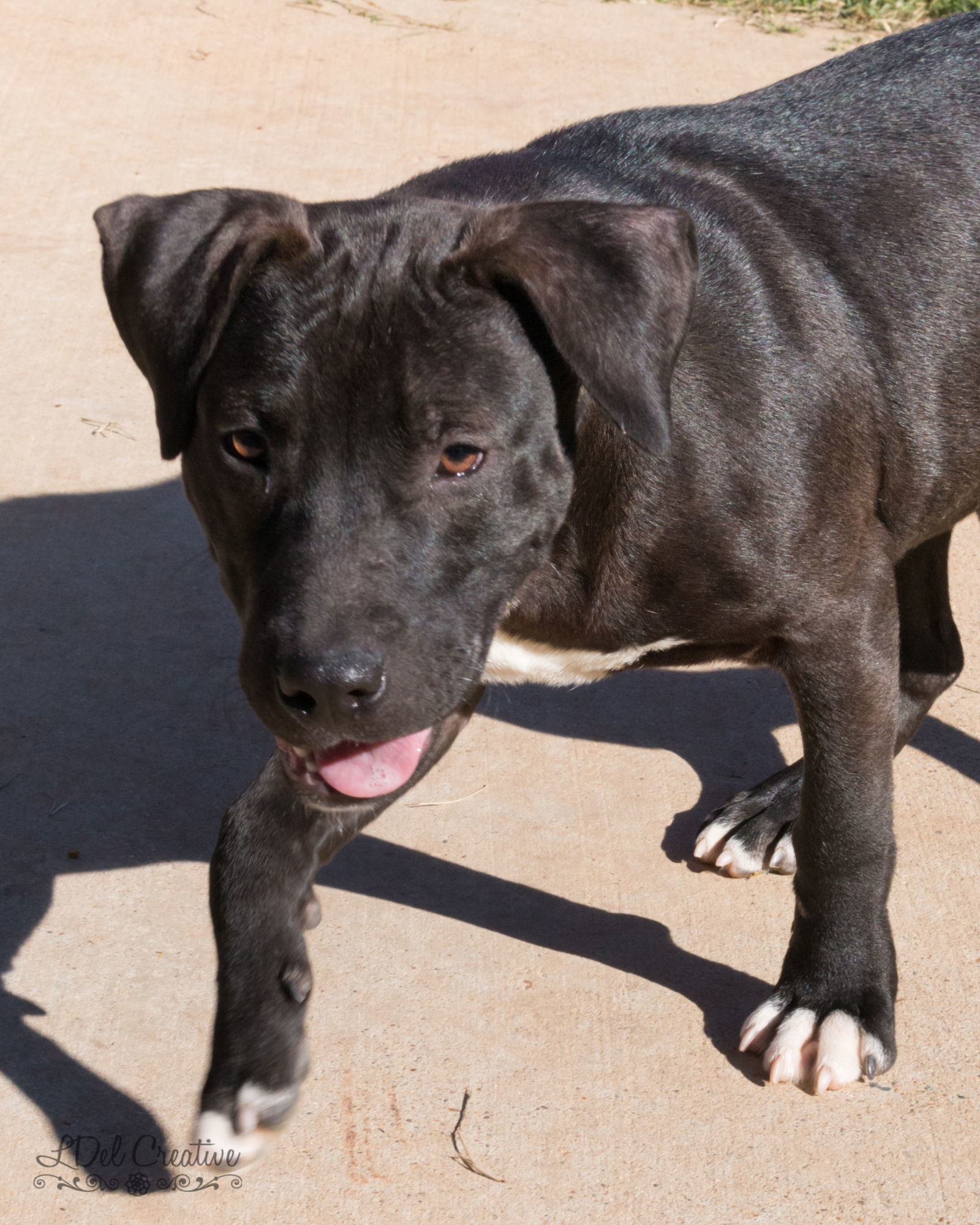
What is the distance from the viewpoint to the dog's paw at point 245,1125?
2.41m

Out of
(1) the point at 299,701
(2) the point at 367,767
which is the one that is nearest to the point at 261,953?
(2) the point at 367,767

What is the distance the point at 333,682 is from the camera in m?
2.20

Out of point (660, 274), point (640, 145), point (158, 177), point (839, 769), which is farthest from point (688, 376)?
point (158, 177)

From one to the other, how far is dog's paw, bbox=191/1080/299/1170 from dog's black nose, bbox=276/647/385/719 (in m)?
0.67

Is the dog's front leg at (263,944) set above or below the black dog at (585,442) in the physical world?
below

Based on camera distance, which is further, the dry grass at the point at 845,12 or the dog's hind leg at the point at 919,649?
the dry grass at the point at 845,12

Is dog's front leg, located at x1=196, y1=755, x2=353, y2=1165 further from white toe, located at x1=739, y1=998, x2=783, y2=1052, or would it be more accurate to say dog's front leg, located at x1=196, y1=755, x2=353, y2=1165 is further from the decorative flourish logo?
white toe, located at x1=739, y1=998, x2=783, y2=1052

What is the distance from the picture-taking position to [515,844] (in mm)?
3340

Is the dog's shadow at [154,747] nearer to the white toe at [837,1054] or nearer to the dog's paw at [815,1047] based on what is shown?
the dog's paw at [815,1047]

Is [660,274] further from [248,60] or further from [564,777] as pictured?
[248,60]

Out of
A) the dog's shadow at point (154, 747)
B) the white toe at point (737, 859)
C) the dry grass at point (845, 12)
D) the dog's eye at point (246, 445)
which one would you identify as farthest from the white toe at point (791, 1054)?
the dry grass at point (845, 12)

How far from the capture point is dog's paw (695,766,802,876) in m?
3.27

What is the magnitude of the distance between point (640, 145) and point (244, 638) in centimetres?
131

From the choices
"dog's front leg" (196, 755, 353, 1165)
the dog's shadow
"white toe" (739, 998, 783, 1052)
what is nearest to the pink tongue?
"dog's front leg" (196, 755, 353, 1165)
